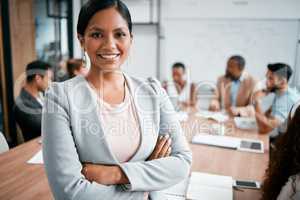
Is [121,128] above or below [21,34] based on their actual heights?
below

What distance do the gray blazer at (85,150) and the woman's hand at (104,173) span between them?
0.6 inches

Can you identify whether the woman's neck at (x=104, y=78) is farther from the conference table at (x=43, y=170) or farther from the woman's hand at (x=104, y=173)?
the conference table at (x=43, y=170)

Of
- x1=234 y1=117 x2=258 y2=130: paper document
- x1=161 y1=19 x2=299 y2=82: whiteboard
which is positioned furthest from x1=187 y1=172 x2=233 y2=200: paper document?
x1=161 y1=19 x2=299 y2=82: whiteboard

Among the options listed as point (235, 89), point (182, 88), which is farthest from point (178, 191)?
point (182, 88)

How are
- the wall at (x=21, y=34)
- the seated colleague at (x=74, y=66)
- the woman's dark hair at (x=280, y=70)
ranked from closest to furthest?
the woman's dark hair at (x=280, y=70), the seated colleague at (x=74, y=66), the wall at (x=21, y=34)

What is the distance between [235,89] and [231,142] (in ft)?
4.80

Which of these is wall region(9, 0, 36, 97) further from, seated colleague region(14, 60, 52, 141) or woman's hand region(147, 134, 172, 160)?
woman's hand region(147, 134, 172, 160)

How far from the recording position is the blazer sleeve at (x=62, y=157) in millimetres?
939

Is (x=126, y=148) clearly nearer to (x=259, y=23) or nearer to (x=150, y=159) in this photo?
(x=150, y=159)

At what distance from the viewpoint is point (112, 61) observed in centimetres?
99

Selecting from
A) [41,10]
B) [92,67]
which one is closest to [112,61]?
[92,67]

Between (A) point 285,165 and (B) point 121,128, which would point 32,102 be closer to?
(B) point 121,128

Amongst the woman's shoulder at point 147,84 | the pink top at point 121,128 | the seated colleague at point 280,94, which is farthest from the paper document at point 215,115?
the pink top at point 121,128

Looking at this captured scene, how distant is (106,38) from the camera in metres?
0.97
